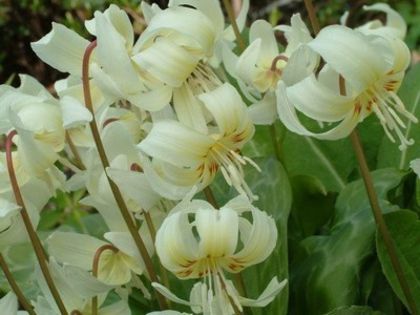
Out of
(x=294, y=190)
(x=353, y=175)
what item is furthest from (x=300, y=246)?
(x=353, y=175)

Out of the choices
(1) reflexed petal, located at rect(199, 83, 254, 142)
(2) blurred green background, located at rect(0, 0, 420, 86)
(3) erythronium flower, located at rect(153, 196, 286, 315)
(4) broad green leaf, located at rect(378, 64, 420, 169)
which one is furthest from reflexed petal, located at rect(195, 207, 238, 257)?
(2) blurred green background, located at rect(0, 0, 420, 86)

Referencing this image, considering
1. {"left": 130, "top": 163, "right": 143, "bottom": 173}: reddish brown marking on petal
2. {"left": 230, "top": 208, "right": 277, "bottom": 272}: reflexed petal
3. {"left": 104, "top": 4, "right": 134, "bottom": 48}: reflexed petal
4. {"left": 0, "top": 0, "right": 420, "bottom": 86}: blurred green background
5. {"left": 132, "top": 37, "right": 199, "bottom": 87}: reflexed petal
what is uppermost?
{"left": 104, "top": 4, "right": 134, "bottom": 48}: reflexed petal

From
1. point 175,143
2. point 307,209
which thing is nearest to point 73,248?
point 175,143

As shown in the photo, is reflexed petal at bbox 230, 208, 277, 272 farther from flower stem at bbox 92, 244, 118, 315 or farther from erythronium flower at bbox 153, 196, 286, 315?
flower stem at bbox 92, 244, 118, 315

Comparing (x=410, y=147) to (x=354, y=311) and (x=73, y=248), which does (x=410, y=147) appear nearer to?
(x=354, y=311)

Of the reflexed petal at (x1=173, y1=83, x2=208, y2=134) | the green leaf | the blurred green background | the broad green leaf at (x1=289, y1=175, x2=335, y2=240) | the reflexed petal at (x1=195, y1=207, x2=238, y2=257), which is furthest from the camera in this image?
the blurred green background

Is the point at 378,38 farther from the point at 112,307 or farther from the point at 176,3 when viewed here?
the point at 112,307
